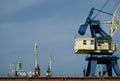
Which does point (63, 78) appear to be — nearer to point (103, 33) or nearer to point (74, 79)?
point (74, 79)

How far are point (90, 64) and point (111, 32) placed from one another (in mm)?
9142

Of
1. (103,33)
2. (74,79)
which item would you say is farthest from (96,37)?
(74,79)

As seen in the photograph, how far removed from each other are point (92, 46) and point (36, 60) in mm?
36541

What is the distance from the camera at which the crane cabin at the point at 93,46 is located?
72.1 meters

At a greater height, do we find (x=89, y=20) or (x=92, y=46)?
(x=89, y=20)

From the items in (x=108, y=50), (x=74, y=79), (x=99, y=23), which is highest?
(x=99, y=23)

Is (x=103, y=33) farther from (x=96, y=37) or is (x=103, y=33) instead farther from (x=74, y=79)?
(x=74, y=79)

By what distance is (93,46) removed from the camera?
72250 millimetres

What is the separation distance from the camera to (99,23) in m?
75.5

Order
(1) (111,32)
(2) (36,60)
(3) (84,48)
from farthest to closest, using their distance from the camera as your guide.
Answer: (2) (36,60) → (1) (111,32) → (3) (84,48)

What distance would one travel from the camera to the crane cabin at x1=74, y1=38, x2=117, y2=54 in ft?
236

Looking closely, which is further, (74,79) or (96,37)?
(96,37)

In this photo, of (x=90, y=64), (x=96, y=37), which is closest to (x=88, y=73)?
(x=90, y=64)

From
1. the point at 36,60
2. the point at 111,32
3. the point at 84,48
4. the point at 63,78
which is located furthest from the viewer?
the point at 36,60
